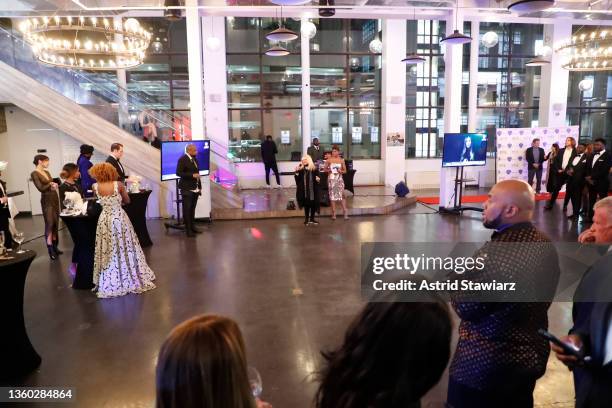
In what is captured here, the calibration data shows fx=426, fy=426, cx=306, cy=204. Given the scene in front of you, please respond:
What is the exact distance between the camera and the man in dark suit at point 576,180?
28.8 ft

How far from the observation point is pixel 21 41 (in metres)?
9.35

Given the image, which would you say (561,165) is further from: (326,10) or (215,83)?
(215,83)

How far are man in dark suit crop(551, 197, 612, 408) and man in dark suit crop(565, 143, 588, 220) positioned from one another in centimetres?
814

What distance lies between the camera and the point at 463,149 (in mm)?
9492

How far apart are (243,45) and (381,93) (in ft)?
16.1

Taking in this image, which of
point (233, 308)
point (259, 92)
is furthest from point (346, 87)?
point (233, 308)

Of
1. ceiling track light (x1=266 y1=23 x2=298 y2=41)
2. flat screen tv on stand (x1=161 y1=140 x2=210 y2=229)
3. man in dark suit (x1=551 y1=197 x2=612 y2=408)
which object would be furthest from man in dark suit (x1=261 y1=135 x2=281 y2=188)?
man in dark suit (x1=551 y1=197 x2=612 y2=408)

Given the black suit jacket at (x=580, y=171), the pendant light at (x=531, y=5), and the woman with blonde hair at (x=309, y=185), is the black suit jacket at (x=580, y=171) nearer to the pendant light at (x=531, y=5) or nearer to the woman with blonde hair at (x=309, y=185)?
the pendant light at (x=531, y=5)

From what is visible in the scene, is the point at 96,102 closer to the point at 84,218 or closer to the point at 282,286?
the point at 84,218

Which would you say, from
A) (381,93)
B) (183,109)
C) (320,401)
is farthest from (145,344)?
(381,93)

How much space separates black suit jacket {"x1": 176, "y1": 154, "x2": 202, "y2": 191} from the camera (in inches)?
313

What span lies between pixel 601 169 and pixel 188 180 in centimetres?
810

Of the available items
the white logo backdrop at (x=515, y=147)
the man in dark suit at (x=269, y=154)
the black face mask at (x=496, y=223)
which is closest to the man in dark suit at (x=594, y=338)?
the black face mask at (x=496, y=223)

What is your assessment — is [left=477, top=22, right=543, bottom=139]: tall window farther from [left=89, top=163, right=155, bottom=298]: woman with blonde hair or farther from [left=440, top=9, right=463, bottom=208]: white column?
[left=89, top=163, right=155, bottom=298]: woman with blonde hair
